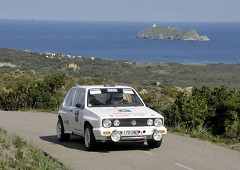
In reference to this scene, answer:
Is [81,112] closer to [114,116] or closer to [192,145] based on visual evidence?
[114,116]

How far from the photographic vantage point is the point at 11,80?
32531 mm

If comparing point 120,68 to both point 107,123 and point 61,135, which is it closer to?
→ point 61,135

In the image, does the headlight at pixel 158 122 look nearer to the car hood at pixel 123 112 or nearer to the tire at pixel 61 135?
the car hood at pixel 123 112

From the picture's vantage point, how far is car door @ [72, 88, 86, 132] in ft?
43.1

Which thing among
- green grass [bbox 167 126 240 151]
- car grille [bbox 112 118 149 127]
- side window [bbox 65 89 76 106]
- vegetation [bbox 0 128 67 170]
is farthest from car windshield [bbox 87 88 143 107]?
green grass [bbox 167 126 240 151]

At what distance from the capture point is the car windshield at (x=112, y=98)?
13258 millimetres

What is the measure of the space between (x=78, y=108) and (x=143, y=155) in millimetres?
2152

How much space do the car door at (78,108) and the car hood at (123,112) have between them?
39 centimetres

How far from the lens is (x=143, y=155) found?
12.1 meters

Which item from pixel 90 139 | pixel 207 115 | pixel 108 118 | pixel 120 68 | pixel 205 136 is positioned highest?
pixel 108 118

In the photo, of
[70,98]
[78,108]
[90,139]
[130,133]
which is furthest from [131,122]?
[70,98]

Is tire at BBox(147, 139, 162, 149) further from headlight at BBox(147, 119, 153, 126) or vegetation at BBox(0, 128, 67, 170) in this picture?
vegetation at BBox(0, 128, 67, 170)

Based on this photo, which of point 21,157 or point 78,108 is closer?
point 21,157

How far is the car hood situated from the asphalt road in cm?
Answer: 81
